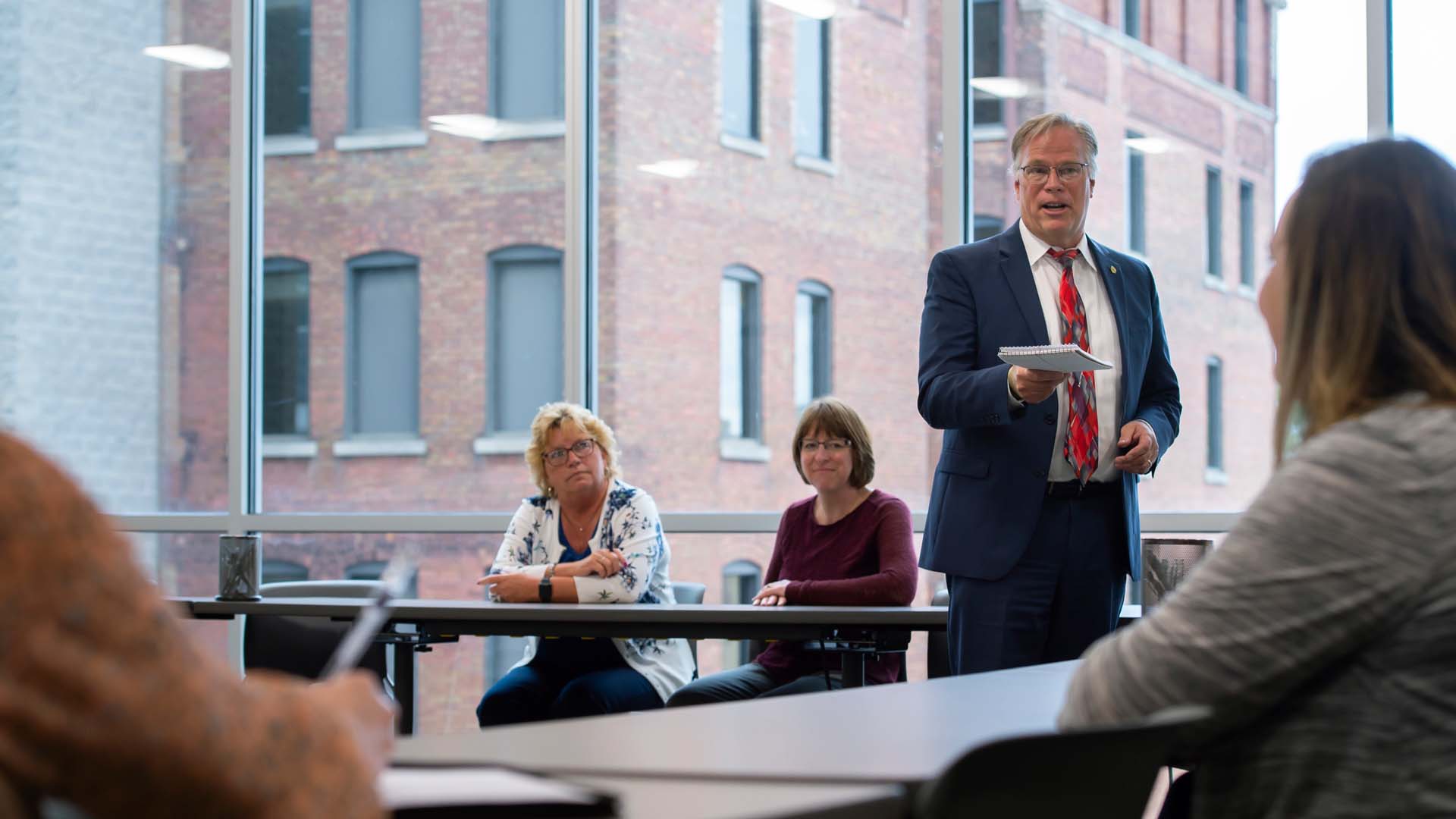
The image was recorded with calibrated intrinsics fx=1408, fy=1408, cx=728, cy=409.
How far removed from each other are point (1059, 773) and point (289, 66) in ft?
23.2

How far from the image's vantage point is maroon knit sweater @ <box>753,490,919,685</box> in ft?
13.1

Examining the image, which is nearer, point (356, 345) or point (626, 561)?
point (626, 561)

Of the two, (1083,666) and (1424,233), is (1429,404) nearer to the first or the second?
(1424,233)

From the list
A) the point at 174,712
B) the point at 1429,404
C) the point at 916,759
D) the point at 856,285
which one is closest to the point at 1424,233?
the point at 1429,404

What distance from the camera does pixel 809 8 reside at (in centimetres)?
685

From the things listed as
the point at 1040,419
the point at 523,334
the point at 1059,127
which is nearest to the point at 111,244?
the point at 523,334

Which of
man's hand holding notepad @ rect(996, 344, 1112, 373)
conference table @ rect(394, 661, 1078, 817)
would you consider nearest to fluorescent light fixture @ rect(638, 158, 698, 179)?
man's hand holding notepad @ rect(996, 344, 1112, 373)

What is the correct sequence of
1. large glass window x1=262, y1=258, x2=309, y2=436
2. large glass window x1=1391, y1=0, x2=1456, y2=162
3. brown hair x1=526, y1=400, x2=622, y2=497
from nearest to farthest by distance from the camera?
1. brown hair x1=526, y1=400, x2=622, y2=497
2. large glass window x1=1391, y1=0, x2=1456, y2=162
3. large glass window x1=262, y1=258, x2=309, y2=436

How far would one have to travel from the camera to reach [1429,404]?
1.30 meters

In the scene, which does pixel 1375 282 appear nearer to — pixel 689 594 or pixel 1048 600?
pixel 1048 600

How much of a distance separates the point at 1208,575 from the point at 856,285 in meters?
5.99

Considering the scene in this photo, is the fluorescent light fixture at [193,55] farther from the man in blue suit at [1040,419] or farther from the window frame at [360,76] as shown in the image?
the man in blue suit at [1040,419]

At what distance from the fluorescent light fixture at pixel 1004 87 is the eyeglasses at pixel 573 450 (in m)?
2.34

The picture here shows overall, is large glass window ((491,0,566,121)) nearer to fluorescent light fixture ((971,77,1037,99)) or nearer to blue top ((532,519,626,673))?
fluorescent light fixture ((971,77,1037,99))
